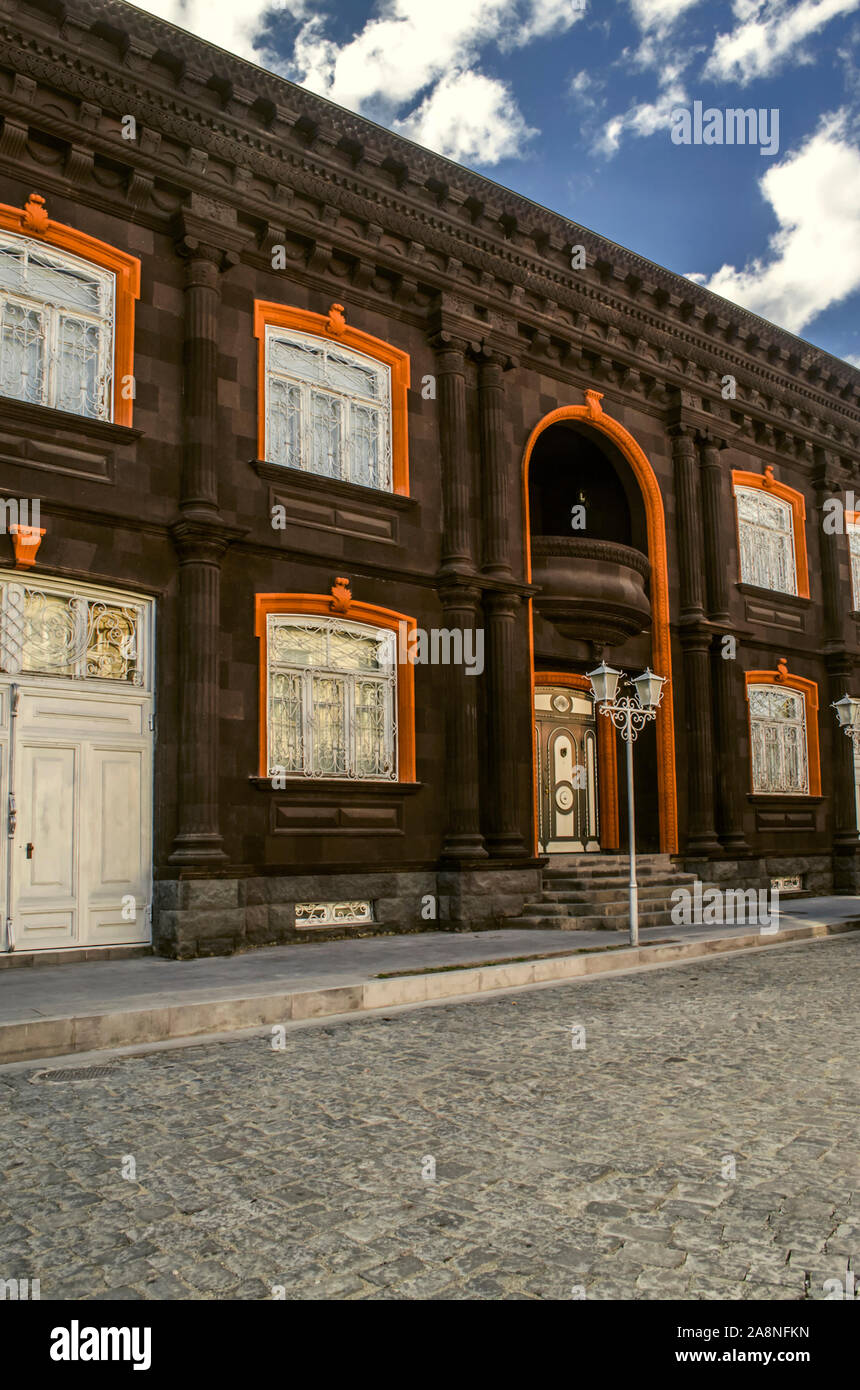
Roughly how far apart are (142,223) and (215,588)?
15.2 feet

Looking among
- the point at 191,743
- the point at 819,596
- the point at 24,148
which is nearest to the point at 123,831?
the point at 191,743

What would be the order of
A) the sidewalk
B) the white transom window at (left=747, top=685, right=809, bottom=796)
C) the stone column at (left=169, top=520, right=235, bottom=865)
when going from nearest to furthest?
the sidewalk < the stone column at (left=169, top=520, right=235, bottom=865) < the white transom window at (left=747, top=685, right=809, bottom=796)

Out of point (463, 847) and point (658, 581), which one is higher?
point (658, 581)

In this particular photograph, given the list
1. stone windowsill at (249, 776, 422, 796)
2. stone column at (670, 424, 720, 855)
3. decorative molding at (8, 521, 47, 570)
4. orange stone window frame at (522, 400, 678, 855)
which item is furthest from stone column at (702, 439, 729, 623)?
decorative molding at (8, 521, 47, 570)

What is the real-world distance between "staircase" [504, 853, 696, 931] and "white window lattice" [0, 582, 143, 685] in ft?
21.1

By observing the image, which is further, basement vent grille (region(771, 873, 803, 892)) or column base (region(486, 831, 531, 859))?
basement vent grille (region(771, 873, 803, 892))

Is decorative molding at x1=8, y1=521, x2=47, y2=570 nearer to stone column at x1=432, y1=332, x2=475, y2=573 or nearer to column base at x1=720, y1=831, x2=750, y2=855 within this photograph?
stone column at x1=432, y1=332, x2=475, y2=573

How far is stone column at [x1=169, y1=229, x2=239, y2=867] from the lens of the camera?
12.0 meters

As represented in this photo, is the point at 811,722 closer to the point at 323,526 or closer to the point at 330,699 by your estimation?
the point at 330,699

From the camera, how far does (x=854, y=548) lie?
23375mm

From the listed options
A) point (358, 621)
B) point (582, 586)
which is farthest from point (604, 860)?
point (358, 621)

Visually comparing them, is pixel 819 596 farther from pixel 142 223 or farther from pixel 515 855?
pixel 142 223

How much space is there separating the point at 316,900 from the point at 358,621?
3773mm
